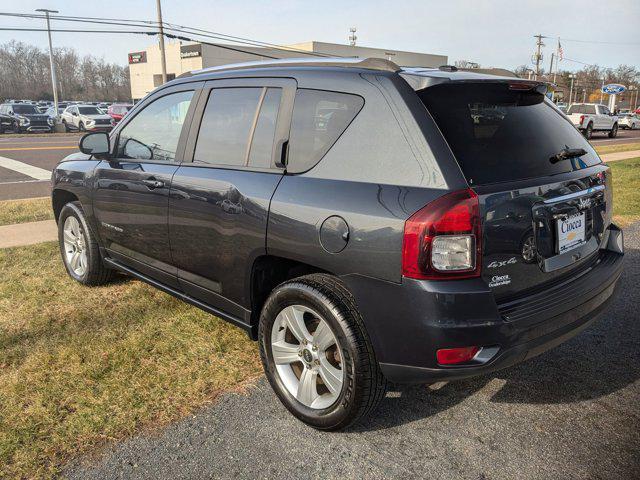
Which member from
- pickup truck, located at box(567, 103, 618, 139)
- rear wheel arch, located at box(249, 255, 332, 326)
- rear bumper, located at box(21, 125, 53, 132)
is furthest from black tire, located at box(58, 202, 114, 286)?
rear bumper, located at box(21, 125, 53, 132)

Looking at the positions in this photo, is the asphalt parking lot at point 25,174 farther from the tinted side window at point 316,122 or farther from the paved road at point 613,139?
the paved road at point 613,139

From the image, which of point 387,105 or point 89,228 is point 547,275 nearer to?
point 387,105

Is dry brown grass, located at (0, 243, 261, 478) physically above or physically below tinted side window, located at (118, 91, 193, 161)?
below

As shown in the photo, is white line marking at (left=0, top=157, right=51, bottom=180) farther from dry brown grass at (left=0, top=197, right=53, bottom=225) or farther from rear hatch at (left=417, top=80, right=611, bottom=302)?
rear hatch at (left=417, top=80, right=611, bottom=302)

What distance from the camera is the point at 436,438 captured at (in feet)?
8.80

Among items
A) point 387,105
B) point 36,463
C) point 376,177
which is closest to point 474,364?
point 376,177

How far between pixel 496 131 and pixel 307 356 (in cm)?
146

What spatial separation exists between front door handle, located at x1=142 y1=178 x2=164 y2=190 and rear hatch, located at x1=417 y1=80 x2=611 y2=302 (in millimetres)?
1863

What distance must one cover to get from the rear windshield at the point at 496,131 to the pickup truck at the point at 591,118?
1158 inches

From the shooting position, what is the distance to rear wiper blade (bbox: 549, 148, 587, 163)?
9.00 feet

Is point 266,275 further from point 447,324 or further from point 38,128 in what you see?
point 38,128

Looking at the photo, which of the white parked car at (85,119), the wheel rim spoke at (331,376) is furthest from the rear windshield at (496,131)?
the white parked car at (85,119)

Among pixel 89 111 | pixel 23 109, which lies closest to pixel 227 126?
pixel 89 111

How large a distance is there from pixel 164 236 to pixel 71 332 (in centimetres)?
105
